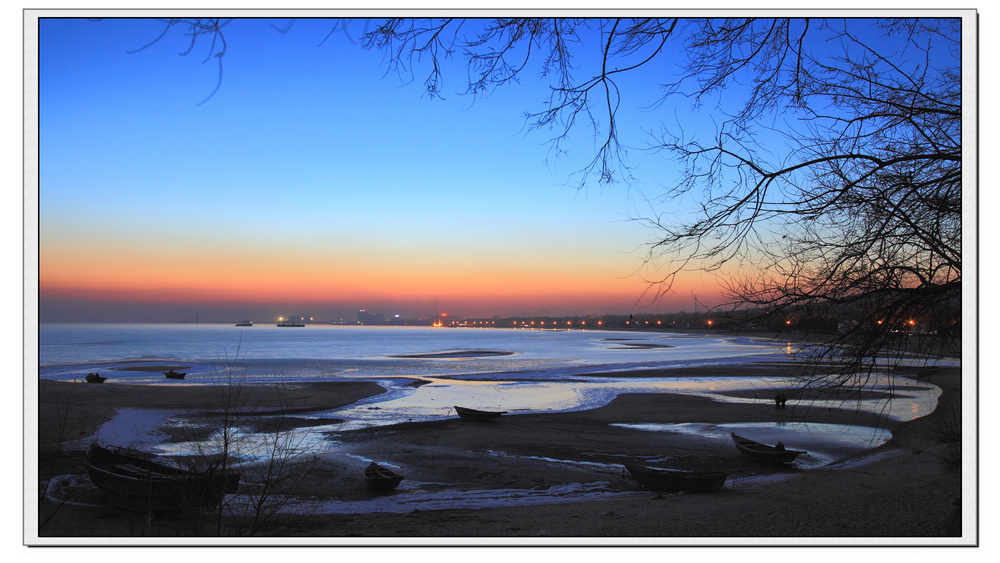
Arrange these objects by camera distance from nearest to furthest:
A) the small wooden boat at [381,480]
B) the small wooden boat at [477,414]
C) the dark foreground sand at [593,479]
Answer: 1. the dark foreground sand at [593,479]
2. the small wooden boat at [381,480]
3. the small wooden boat at [477,414]

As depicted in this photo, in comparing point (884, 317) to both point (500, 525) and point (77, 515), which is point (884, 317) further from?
point (77, 515)

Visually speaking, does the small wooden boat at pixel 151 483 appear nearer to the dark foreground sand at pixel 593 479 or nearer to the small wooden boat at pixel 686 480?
the dark foreground sand at pixel 593 479

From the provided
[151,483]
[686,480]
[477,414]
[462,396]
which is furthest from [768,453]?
[462,396]

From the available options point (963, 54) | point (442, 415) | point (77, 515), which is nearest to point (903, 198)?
point (963, 54)

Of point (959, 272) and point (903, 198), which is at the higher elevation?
point (903, 198)

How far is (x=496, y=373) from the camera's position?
3947 centimetres

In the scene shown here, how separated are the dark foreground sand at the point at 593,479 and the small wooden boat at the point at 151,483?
0.27m

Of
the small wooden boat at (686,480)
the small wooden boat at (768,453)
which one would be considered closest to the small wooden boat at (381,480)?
the small wooden boat at (686,480)

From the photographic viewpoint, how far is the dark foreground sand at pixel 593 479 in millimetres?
5566

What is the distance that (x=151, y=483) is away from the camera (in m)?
5.90

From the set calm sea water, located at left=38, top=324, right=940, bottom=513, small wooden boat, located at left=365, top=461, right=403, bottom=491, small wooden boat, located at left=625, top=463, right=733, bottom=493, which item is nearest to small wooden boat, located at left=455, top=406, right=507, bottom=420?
calm sea water, located at left=38, top=324, right=940, bottom=513

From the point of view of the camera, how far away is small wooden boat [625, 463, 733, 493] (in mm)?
10680

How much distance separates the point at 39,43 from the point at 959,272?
7.26 meters

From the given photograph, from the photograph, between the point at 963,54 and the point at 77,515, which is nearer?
the point at 963,54
